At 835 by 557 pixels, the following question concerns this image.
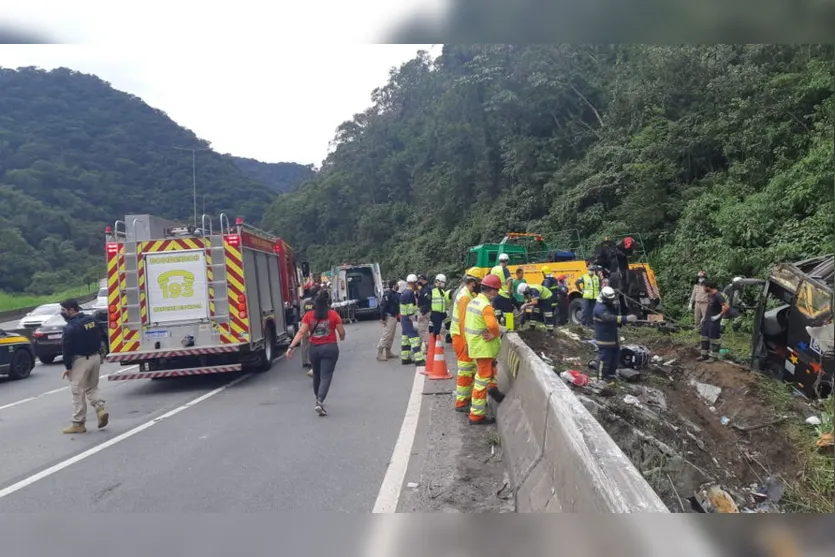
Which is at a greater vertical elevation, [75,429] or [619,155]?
[619,155]

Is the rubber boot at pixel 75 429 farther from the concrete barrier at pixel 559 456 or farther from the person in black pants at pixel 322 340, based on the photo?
the concrete barrier at pixel 559 456

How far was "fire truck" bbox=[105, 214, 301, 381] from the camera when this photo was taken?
1115 centimetres

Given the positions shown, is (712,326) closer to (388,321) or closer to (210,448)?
(388,321)

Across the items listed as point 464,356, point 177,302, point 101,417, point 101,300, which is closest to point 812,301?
point 464,356

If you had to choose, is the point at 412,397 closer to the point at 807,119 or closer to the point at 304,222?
the point at 807,119

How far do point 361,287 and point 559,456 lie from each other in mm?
24022

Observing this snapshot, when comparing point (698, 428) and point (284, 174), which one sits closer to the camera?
point (698, 428)

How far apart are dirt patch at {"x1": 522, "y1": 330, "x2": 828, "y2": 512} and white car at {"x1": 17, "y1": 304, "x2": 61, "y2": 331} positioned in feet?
56.0

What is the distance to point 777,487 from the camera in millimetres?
5844

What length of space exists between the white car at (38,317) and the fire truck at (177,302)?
33.9 feet

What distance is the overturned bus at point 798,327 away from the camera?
24.7ft

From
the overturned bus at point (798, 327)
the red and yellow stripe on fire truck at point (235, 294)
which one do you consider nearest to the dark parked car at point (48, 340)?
the red and yellow stripe on fire truck at point (235, 294)

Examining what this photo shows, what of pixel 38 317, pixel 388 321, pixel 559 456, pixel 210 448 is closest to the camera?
pixel 559 456

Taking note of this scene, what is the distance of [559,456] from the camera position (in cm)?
405
